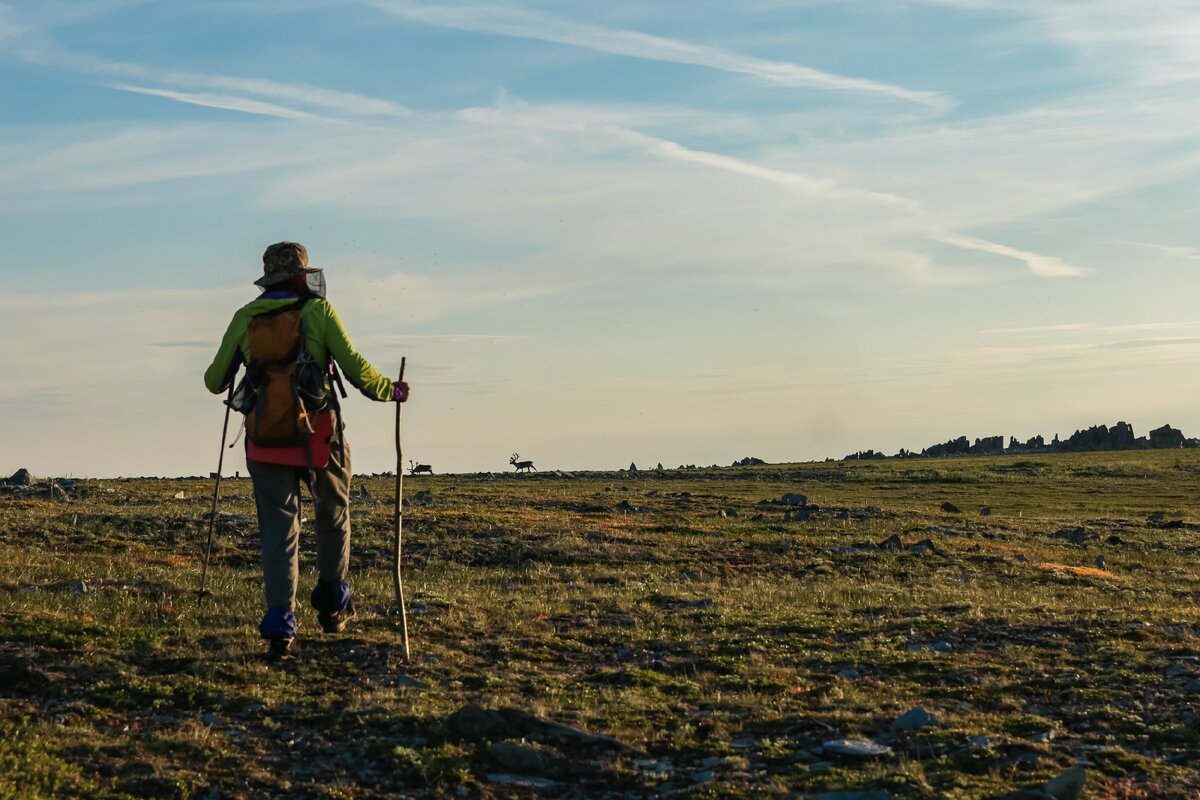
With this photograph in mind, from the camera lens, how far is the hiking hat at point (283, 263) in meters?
11.5

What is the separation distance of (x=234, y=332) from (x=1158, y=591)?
1915 cm

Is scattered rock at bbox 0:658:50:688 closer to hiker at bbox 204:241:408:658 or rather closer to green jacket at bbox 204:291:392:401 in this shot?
hiker at bbox 204:241:408:658

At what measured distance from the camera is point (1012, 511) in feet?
199

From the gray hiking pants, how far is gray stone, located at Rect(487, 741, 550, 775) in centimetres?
329

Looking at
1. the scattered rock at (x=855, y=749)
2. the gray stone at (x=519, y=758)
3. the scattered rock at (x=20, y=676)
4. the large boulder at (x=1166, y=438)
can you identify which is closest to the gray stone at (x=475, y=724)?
the gray stone at (x=519, y=758)

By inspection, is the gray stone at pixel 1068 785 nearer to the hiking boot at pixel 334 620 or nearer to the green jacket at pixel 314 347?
the green jacket at pixel 314 347

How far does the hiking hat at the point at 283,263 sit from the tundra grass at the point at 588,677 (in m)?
3.57

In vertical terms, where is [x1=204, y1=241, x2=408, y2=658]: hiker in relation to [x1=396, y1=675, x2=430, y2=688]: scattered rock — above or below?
above

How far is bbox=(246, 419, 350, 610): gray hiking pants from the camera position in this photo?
36.7 feet

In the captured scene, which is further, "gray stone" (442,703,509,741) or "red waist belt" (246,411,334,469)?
"red waist belt" (246,411,334,469)

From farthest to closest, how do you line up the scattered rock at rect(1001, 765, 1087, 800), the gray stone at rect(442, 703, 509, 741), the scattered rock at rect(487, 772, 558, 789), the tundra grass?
the gray stone at rect(442, 703, 509, 741)
the tundra grass
the scattered rock at rect(487, 772, 558, 789)
the scattered rock at rect(1001, 765, 1087, 800)

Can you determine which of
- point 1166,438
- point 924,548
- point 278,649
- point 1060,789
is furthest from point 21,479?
point 1166,438

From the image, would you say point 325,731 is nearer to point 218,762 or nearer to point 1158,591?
point 218,762

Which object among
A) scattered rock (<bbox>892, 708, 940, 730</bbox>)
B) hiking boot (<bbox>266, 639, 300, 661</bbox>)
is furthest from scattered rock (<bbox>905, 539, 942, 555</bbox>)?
hiking boot (<bbox>266, 639, 300, 661</bbox>)
